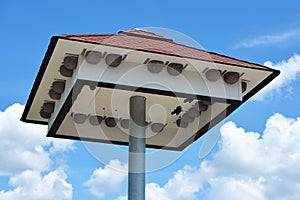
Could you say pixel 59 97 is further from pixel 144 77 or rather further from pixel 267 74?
pixel 267 74

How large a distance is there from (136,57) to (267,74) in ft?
6.75

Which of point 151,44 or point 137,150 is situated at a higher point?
point 151,44

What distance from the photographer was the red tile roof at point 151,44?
787 centimetres

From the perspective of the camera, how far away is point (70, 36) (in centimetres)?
775

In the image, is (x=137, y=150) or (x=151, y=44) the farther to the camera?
(x=137, y=150)

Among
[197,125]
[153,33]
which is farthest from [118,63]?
[197,125]

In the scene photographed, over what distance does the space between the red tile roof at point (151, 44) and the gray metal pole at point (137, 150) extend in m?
0.98

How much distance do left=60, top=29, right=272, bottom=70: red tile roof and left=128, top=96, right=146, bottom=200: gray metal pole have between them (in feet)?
3.20

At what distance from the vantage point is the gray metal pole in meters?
8.43

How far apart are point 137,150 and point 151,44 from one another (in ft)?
5.29

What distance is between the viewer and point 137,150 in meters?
8.70

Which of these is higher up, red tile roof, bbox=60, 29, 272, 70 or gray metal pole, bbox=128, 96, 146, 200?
red tile roof, bbox=60, 29, 272, 70

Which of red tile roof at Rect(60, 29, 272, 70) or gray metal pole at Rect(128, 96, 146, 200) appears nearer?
red tile roof at Rect(60, 29, 272, 70)

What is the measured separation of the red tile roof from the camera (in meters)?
7.87
